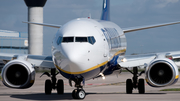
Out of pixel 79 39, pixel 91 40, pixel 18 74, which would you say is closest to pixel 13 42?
pixel 18 74

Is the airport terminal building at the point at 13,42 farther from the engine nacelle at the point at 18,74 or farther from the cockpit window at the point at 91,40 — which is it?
the cockpit window at the point at 91,40

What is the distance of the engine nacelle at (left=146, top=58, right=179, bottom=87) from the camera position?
19531 mm

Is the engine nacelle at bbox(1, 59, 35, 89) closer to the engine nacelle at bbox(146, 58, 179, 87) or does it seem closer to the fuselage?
the fuselage

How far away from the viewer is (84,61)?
17.1 meters

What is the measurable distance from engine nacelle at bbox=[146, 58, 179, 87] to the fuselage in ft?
7.27

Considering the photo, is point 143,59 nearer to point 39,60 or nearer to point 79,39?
point 79,39

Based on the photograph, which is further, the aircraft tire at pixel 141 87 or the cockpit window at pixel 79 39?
the aircraft tire at pixel 141 87

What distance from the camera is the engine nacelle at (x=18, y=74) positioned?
800 inches

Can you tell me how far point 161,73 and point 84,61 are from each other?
493cm

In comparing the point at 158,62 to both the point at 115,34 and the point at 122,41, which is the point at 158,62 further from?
the point at 122,41

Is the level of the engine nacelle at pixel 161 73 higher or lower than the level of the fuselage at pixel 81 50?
lower

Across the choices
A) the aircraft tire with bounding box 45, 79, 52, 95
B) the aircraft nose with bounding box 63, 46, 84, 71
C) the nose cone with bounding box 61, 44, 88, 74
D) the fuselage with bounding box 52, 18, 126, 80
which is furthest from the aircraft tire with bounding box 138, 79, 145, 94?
the aircraft nose with bounding box 63, 46, 84, 71

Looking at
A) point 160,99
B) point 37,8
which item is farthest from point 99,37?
point 37,8

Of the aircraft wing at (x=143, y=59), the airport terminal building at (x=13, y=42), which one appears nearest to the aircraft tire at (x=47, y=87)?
the aircraft wing at (x=143, y=59)
